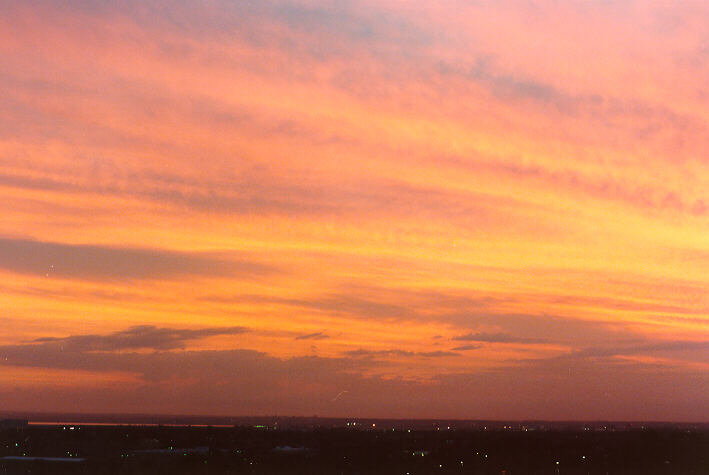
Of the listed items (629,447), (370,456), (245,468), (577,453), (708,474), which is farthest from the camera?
(629,447)

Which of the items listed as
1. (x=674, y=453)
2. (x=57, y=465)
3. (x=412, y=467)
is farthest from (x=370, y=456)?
(x=674, y=453)

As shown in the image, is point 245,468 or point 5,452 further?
point 5,452

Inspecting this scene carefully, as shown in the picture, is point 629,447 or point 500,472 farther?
point 629,447

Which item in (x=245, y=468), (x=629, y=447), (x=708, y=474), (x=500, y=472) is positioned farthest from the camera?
(x=629, y=447)

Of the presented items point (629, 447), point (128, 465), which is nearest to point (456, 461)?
point (128, 465)

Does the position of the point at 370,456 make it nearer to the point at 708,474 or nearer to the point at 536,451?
the point at 536,451

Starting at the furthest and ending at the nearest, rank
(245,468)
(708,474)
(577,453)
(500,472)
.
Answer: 1. (577,453)
2. (245,468)
3. (500,472)
4. (708,474)

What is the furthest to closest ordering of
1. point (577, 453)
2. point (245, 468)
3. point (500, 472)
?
point (577, 453)
point (245, 468)
point (500, 472)

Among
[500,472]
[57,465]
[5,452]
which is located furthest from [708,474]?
[5,452]

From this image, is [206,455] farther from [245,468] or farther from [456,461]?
[456,461]
